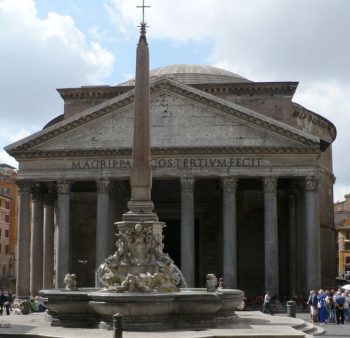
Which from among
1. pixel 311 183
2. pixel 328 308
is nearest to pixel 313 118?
pixel 311 183

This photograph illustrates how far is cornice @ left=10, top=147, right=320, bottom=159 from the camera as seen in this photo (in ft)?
A: 111

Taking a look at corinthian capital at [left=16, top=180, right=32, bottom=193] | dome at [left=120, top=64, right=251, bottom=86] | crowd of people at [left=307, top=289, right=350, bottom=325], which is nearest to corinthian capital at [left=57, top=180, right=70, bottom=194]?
corinthian capital at [left=16, top=180, right=32, bottom=193]

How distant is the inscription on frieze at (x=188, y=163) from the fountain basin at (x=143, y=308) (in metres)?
19.2

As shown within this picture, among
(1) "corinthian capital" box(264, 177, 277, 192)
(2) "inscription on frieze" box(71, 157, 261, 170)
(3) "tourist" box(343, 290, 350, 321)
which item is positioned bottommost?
(3) "tourist" box(343, 290, 350, 321)

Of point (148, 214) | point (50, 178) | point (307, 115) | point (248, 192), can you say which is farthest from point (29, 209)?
point (148, 214)

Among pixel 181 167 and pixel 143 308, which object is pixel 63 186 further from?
pixel 143 308

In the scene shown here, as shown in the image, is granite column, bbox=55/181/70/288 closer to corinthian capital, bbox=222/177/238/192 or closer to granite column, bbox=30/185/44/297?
granite column, bbox=30/185/44/297

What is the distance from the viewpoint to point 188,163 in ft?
113

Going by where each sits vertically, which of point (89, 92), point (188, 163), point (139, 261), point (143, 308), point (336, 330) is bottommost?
point (336, 330)

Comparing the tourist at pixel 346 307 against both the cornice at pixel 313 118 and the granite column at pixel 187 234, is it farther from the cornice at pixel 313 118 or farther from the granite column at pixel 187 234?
the cornice at pixel 313 118

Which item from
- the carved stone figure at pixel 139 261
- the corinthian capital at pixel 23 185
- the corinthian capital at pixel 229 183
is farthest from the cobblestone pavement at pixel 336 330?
the corinthian capital at pixel 23 185

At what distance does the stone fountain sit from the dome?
33.5 metres

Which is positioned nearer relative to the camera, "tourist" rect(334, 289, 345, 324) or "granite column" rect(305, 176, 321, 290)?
"tourist" rect(334, 289, 345, 324)

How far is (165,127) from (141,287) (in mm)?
21716
